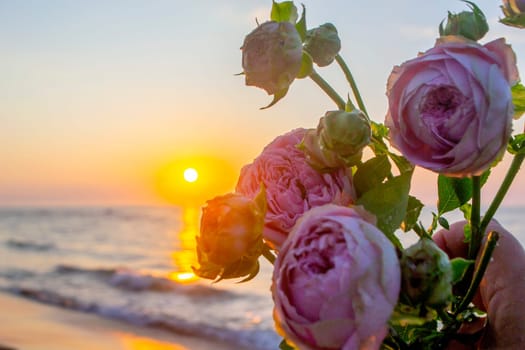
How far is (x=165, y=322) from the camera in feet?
16.5

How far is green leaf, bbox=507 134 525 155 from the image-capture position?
22.4 inches

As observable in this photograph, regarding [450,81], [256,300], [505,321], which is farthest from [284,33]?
[256,300]

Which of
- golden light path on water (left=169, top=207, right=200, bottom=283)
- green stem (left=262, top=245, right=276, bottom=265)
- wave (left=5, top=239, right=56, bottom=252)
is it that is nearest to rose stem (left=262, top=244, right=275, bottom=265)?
green stem (left=262, top=245, right=276, bottom=265)

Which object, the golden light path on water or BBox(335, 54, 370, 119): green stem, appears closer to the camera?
BBox(335, 54, 370, 119): green stem

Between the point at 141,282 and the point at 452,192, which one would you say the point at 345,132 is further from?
the point at 141,282

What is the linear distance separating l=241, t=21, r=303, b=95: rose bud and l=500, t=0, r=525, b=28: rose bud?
0.16m

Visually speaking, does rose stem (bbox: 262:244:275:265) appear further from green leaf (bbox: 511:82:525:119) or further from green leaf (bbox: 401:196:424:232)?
green leaf (bbox: 511:82:525:119)

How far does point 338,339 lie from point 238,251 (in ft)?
0.36

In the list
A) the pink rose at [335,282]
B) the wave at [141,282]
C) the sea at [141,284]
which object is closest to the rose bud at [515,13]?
the pink rose at [335,282]

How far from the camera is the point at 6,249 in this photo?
988 cm

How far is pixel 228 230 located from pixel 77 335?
14.4 ft

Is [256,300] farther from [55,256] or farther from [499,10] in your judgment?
[499,10]

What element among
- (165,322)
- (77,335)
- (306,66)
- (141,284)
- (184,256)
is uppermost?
(184,256)

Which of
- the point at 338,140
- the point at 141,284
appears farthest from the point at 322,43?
the point at 141,284
